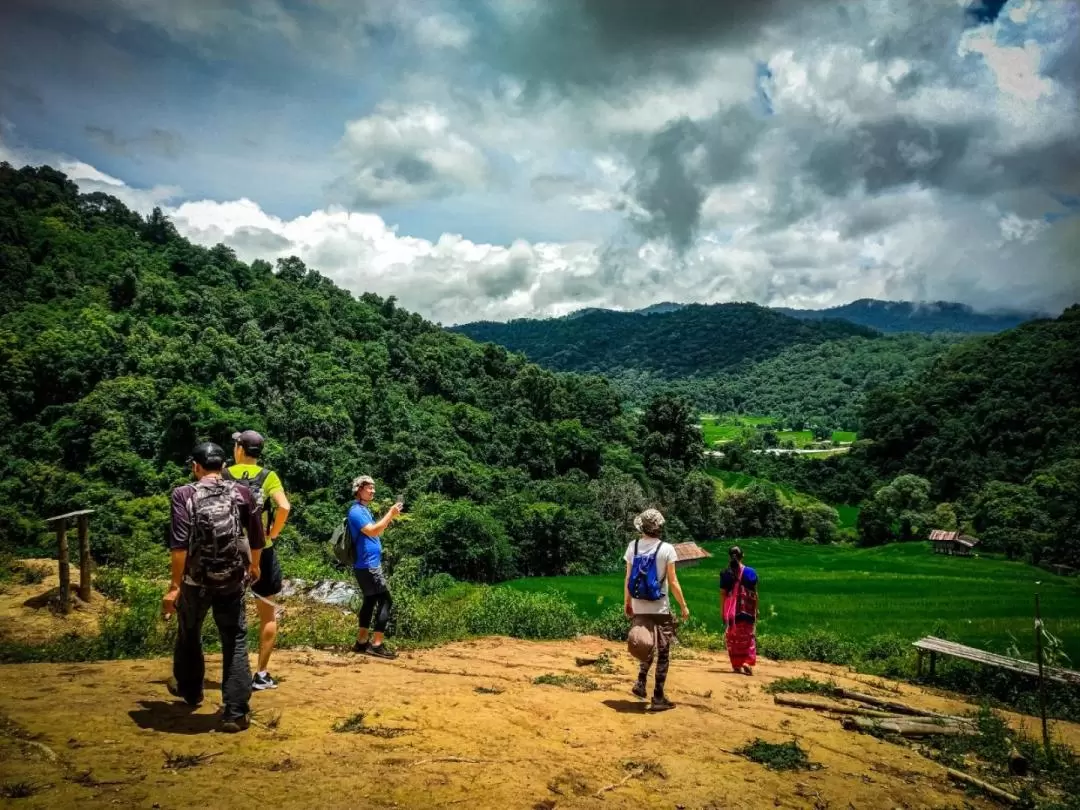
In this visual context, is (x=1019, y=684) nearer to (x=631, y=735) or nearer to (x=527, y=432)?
(x=631, y=735)

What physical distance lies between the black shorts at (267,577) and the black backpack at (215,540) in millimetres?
1006

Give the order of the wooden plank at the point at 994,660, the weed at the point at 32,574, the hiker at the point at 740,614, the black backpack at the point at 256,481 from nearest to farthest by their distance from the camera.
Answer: the black backpack at the point at 256,481 → the wooden plank at the point at 994,660 → the hiker at the point at 740,614 → the weed at the point at 32,574

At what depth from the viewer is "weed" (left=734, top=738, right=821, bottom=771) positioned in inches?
213

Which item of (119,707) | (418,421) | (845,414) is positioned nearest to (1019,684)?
(119,707)

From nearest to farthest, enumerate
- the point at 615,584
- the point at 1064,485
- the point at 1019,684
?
1. the point at 1019,684
2. the point at 615,584
3. the point at 1064,485

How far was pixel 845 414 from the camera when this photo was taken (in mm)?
135875

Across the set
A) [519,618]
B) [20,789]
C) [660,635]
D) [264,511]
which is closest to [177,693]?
[264,511]

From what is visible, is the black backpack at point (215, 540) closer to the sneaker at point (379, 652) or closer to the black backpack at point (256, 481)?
the black backpack at point (256, 481)

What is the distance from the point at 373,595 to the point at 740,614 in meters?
5.68

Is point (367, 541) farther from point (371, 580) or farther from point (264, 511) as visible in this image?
point (264, 511)

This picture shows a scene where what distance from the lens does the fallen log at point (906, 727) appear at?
6.76m

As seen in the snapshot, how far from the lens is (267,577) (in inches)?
238

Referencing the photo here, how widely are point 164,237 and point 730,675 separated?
74323mm

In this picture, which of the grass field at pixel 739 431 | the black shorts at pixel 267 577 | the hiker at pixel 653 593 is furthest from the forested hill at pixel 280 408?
the grass field at pixel 739 431
